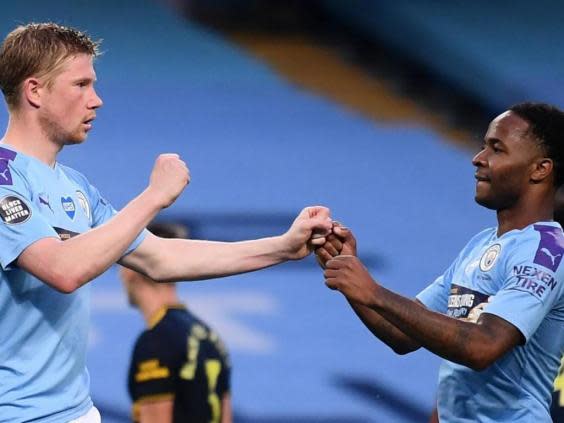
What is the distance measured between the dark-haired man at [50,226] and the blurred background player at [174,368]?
1.44 meters

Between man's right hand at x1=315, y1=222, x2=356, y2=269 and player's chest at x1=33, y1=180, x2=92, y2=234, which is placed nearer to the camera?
player's chest at x1=33, y1=180, x2=92, y2=234

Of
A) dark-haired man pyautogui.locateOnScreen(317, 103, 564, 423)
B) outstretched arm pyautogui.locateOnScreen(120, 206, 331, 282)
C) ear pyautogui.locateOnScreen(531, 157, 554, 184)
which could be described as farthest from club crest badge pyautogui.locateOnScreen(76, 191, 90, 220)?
ear pyautogui.locateOnScreen(531, 157, 554, 184)

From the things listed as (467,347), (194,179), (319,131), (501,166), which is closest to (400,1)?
(319,131)

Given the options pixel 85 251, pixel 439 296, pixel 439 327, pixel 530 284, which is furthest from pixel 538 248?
pixel 85 251

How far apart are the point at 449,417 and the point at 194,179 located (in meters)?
3.41

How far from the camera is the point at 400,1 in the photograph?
682 centimetres

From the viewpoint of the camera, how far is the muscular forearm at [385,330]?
12.2 ft

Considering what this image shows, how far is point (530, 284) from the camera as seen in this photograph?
11.1 feet

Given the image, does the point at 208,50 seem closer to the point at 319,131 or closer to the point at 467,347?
the point at 319,131

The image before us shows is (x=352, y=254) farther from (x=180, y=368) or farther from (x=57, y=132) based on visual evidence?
(x=180, y=368)

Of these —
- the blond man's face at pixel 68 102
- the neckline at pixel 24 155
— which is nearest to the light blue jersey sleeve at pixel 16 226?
the neckline at pixel 24 155

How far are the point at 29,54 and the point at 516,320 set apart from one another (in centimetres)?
145

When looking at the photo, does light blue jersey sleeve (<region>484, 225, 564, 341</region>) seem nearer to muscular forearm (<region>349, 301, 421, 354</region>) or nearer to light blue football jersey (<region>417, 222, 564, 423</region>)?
light blue football jersey (<region>417, 222, 564, 423</region>)

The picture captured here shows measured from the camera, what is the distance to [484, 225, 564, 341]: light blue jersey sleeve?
3.35 metres
